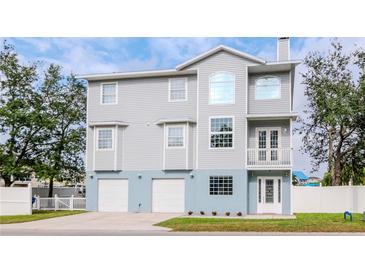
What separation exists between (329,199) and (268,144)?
516cm

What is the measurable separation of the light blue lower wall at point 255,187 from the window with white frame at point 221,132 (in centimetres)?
202

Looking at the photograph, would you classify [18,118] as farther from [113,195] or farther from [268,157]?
[268,157]

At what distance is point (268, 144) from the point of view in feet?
67.9

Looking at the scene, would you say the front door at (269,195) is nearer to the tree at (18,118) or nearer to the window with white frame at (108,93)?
the window with white frame at (108,93)

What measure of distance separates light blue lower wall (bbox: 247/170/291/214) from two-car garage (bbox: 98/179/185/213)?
360cm

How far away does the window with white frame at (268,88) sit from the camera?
20.6m

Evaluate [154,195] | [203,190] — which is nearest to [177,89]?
[203,190]

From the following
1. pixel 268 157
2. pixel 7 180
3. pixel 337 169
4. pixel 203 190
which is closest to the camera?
pixel 268 157

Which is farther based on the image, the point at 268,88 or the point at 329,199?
the point at 329,199

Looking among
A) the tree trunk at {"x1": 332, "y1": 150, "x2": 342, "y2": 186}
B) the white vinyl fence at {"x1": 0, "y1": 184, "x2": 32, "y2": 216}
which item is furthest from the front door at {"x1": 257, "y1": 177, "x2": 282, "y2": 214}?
the white vinyl fence at {"x1": 0, "y1": 184, "x2": 32, "y2": 216}

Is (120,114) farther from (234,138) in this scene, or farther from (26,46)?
(26,46)

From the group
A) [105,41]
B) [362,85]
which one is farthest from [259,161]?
[105,41]

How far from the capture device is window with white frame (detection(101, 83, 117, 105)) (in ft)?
Answer: 74.8

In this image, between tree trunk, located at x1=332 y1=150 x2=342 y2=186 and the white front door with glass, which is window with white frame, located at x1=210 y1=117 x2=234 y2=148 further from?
tree trunk, located at x1=332 y1=150 x2=342 y2=186
